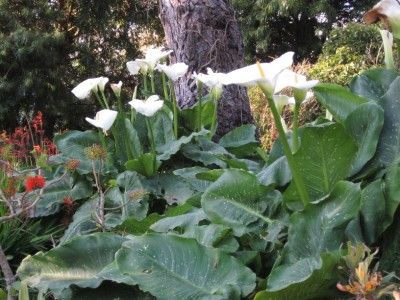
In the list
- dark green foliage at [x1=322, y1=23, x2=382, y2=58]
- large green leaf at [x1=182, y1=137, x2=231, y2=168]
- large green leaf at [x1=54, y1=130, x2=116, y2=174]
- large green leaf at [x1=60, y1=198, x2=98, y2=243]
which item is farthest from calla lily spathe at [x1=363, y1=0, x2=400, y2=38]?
dark green foliage at [x1=322, y1=23, x2=382, y2=58]

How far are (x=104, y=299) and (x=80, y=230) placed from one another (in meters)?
0.97

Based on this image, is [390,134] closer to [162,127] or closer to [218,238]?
[218,238]

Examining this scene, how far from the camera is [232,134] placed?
3.46m

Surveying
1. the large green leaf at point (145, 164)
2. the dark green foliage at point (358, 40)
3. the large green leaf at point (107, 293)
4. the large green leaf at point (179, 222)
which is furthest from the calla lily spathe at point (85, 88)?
the dark green foliage at point (358, 40)

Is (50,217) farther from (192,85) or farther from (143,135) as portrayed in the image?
(192,85)

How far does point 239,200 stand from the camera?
173 cm

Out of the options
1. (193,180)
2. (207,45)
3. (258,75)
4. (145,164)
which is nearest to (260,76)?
(258,75)

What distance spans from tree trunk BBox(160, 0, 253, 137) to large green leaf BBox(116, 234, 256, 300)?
8.36ft

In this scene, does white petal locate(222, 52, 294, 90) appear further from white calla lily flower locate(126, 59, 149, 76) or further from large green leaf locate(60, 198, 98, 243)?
white calla lily flower locate(126, 59, 149, 76)

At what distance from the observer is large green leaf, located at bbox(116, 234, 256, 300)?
1.43 meters

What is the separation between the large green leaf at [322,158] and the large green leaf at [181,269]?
1.03 ft

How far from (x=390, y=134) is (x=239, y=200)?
0.48m

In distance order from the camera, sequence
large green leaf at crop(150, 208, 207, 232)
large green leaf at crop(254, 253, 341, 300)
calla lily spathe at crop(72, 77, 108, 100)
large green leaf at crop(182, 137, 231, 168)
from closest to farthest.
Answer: large green leaf at crop(254, 253, 341, 300) < large green leaf at crop(150, 208, 207, 232) < large green leaf at crop(182, 137, 231, 168) < calla lily spathe at crop(72, 77, 108, 100)

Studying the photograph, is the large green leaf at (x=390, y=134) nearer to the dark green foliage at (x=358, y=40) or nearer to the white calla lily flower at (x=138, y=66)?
the white calla lily flower at (x=138, y=66)
